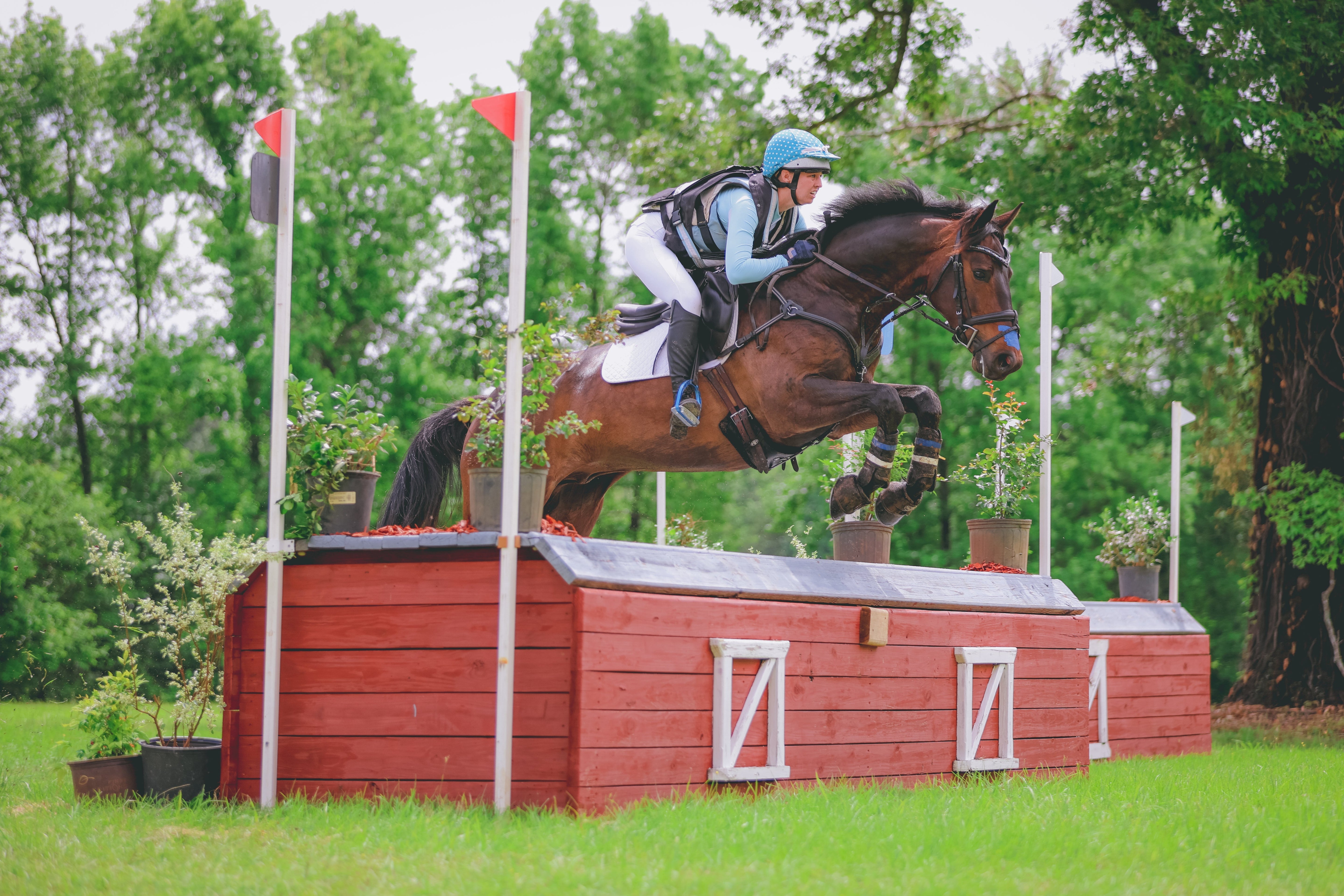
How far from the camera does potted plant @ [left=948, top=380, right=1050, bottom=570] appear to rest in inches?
242

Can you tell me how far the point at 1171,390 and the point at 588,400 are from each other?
15.9 m

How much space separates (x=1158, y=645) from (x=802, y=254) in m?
3.88

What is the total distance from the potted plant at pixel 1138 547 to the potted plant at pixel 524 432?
483 centimetres

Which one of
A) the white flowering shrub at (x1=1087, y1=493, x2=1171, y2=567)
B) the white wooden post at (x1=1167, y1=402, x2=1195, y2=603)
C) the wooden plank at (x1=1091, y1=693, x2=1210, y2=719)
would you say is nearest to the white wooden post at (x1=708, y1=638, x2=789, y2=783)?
the wooden plank at (x1=1091, y1=693, x2=1210, y2=719)

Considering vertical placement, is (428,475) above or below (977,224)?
below

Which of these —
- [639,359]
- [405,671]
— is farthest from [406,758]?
[639,359]

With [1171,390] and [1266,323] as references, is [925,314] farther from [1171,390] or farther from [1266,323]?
[1171,390]

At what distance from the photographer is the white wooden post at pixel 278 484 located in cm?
408

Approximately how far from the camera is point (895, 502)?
16.7ft

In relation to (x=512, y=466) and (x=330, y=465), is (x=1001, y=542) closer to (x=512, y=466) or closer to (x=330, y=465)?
(x=512, y=466)

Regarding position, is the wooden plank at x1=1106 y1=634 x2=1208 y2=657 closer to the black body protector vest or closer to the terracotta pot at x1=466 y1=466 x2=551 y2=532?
the black body protector vest

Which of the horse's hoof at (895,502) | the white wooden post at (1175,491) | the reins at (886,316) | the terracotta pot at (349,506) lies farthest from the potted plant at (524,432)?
the white wooden post at (1175,491)

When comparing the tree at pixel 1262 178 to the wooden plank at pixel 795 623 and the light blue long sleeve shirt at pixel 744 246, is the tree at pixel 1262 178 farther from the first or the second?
the light blue long sleeve shirt at pixel 744 246

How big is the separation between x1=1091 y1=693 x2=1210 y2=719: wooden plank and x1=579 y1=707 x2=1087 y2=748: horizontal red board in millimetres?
1490
